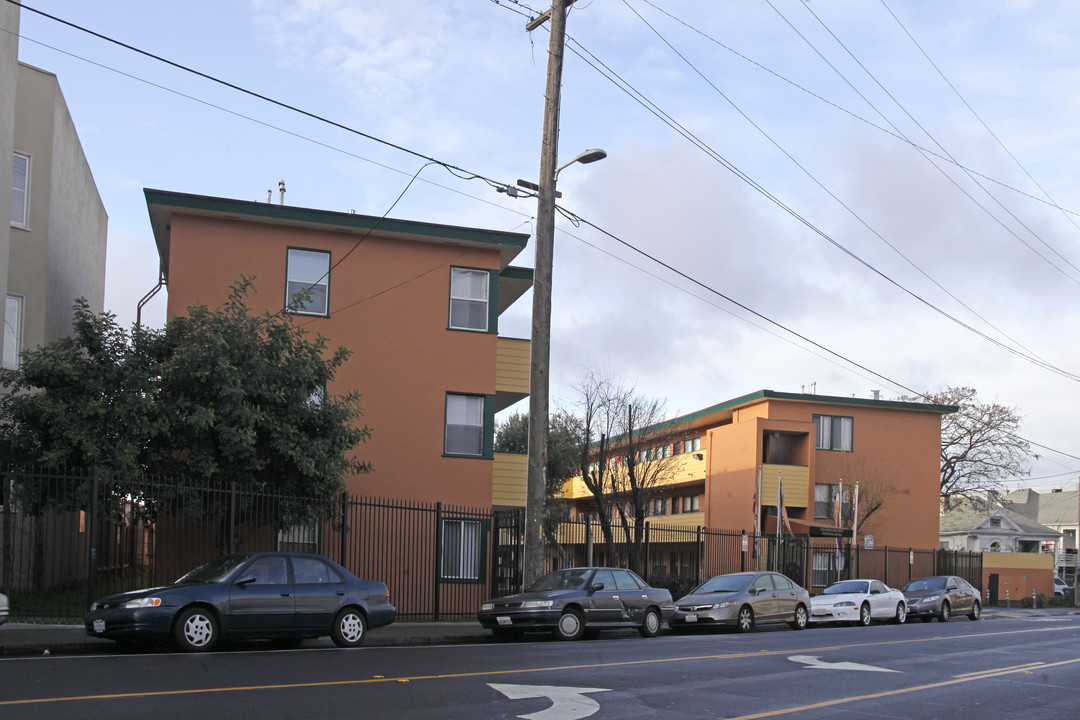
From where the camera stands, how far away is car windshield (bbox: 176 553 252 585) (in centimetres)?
1338

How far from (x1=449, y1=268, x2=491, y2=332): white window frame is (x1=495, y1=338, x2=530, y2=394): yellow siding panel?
76 cm

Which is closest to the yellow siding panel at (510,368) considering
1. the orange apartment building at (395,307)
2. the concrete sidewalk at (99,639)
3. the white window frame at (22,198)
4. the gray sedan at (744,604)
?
the orange apartment building at (395,307)

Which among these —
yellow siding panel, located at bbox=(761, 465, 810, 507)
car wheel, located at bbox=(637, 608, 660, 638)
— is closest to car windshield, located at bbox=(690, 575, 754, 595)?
car wheel, located at bbox=(637, 608, 660, 638)

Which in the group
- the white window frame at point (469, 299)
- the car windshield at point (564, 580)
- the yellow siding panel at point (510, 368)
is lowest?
the car windshield at point (564, 580)

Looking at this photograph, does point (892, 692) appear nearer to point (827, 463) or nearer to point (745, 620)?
point (745, 620)

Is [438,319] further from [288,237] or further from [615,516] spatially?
[615,516]

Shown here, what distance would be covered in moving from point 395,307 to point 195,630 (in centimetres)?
1241

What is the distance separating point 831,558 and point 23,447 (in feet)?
93.1

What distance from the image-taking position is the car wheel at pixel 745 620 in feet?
68.6

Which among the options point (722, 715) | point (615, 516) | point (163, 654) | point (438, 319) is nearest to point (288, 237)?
point (438, 319)

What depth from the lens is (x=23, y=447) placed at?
17.4 m

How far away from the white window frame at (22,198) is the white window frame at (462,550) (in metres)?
11.1

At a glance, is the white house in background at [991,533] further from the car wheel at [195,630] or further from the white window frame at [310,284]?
the car wheel at [195,630]

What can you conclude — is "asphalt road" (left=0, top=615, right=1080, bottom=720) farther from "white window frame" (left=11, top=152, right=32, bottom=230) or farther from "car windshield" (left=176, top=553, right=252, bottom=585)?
"white window frame" (left=11, top=152, right=32, bottom=230)
